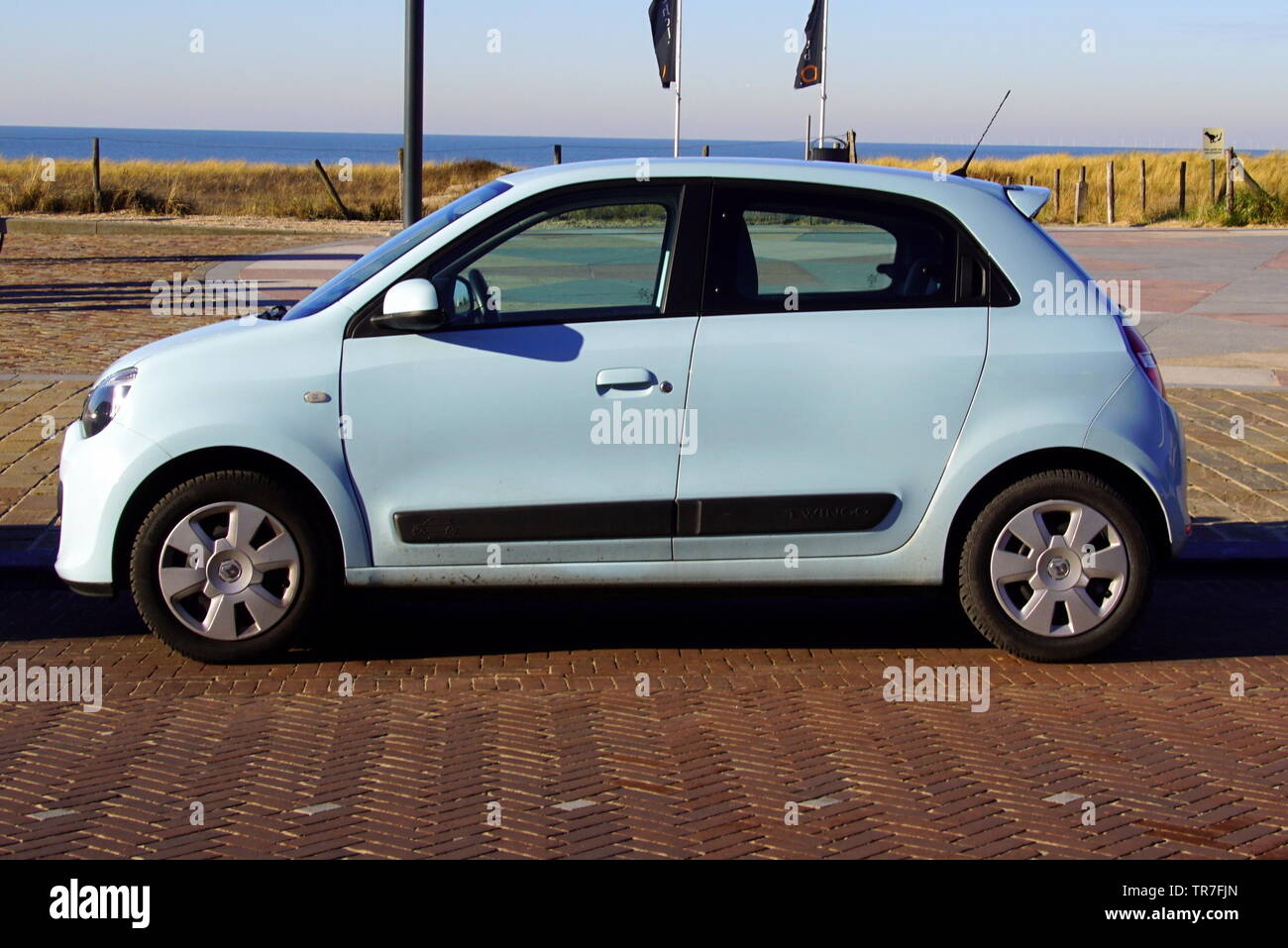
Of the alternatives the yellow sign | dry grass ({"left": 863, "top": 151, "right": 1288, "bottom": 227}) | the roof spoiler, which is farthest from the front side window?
the yellow sign

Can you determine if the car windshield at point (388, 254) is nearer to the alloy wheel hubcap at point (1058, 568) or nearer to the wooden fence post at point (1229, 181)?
the alloy wheel hubcap at point (1058, 568)

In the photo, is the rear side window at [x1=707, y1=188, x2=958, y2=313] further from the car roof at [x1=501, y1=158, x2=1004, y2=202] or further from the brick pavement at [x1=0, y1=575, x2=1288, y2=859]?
the brick pavement at [x1=0, y1=575, x2=1288, y2=859]

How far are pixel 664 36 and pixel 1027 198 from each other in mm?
19978

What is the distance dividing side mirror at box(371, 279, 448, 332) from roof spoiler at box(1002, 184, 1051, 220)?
2.25 m

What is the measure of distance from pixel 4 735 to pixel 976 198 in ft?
12.8

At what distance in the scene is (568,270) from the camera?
5883 mm

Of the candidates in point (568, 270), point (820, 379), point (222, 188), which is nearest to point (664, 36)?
point (222, 188)

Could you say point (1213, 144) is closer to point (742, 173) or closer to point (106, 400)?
point (742, 173)

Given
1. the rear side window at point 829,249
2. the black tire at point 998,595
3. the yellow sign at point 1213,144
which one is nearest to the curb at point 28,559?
the rear side window at point 829,249

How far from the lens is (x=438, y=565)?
18.8ft

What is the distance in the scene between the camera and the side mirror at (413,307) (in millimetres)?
→ 5504

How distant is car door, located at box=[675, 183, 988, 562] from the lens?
18.6 ft

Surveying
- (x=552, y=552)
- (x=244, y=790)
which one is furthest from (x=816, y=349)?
(x=244, y=790)

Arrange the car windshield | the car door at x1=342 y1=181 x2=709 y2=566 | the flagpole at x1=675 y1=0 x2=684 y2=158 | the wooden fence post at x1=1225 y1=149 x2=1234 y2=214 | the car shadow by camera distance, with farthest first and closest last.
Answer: the wooden fence post at x1=1225 y1=149 x2=1234 y2=214, the flagpole at x1=675 y1=0 x2=684 y2=158, the car shadow, the car windshield, the car door at x1=342 y1=181 x2=709 y2=566
